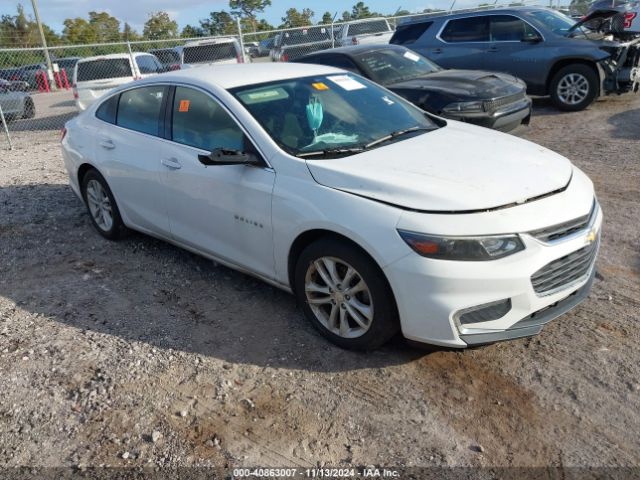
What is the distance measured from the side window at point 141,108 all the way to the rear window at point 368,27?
13.7 meters

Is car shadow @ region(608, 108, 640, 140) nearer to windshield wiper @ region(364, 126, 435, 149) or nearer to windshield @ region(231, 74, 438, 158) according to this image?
windshield @ region(231, 74, 438, 158)

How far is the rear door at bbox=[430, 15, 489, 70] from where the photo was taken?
10914 mm

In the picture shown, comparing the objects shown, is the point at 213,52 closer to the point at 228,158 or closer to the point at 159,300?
the point at 159,300

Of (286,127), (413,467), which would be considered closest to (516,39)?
(286,127)

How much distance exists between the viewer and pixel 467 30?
11.1m

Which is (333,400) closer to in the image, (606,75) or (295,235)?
(295,235)

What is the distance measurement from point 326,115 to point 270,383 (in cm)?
187

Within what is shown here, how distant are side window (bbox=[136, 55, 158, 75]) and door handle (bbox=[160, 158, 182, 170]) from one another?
12148 millimetres

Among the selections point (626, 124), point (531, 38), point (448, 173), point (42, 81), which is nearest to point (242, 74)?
point (448, 173)

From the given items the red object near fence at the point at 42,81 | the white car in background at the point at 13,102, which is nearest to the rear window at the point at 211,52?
the white car in background at the point at 13,102

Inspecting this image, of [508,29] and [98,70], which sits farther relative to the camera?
[98,70]

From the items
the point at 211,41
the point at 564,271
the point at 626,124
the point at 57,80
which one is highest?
the point at 211,41

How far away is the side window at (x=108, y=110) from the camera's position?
5.22m

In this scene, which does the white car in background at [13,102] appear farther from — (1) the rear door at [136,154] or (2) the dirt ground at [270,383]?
(2) the dirt ground at [270,383]
